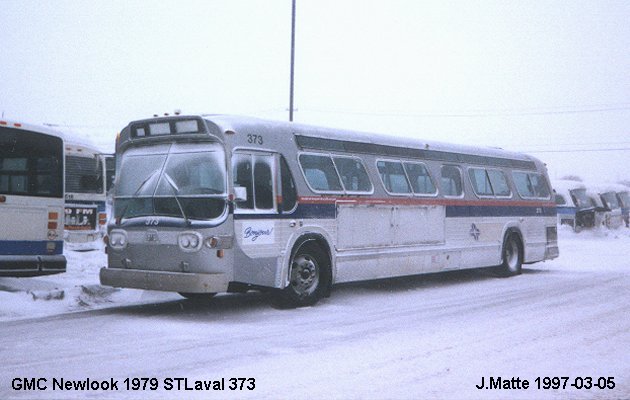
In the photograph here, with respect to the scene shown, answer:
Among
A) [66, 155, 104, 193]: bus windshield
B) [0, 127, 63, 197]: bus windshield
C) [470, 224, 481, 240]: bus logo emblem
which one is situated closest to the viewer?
[0, 127, 63, 197]: bus windshield

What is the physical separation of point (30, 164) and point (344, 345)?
265 inches

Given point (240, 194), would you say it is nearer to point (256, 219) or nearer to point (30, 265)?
point (256, 219)

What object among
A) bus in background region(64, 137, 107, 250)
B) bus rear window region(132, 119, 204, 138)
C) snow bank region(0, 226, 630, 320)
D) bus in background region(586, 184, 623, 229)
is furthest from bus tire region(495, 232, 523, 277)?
bus in background region(586, 184, 623, 229)

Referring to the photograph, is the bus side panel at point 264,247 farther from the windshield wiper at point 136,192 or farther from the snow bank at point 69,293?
the snow bank at point 69,293

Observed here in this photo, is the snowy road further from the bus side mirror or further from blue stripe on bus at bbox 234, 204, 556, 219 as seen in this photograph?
the bus side mirror

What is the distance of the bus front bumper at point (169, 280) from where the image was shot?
9852 millimetres

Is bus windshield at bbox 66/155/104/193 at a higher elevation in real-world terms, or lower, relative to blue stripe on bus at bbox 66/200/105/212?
higher

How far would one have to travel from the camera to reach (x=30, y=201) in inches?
479

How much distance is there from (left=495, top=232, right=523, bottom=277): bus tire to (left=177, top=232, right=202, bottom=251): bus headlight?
28.8ft

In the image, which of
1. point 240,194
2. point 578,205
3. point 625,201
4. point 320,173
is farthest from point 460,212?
point 625,201

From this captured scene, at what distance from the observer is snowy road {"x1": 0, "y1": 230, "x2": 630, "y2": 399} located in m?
6.53

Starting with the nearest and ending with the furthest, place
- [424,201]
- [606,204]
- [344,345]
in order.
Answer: [344,345], [424,201], [606,204]

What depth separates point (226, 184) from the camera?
400 inches

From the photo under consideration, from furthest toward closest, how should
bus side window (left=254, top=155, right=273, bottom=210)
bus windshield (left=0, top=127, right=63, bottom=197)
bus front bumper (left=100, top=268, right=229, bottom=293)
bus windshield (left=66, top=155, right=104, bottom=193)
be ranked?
bus windshield (left=66, top=155, right=104, bottom=193), bus windshield (left=0, top=127, right=63, bottom=197), bus side window (left=254, top=155, right=273, bottom=210), bus front bumper (left=100, top=268, right=229, bottom=293)
